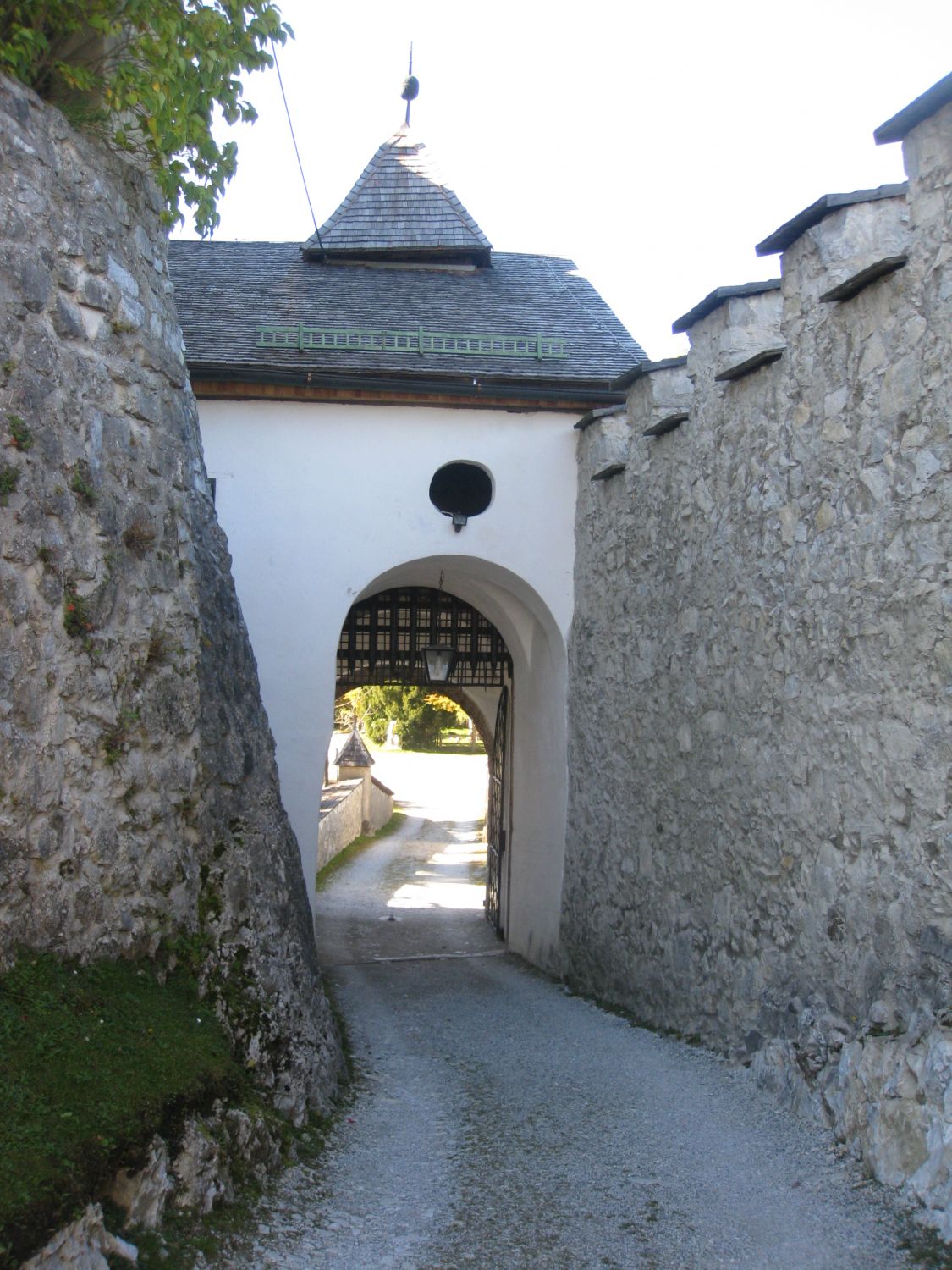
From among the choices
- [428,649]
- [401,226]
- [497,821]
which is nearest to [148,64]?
[428,649]

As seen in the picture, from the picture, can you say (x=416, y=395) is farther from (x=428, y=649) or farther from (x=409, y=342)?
(x=428, y=649)

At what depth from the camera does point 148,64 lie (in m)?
4.89

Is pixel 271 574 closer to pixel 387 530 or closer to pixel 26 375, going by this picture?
pixel 387 530

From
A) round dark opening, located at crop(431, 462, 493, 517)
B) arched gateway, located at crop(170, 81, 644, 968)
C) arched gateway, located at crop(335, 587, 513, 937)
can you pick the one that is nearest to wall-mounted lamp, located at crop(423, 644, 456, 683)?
arched gateway, located at crop(335, 587, 513, 937)

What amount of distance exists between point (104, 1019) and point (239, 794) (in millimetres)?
1459

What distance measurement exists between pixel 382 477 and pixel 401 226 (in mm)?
4182

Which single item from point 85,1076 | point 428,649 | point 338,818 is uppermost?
point 428,649

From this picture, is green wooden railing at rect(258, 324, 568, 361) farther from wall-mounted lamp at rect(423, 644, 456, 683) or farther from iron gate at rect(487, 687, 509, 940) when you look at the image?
iron gate at rect(487, 687, 509, 940)

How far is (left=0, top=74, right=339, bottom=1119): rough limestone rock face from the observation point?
419cm

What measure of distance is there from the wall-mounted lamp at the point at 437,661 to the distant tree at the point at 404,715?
799 inches

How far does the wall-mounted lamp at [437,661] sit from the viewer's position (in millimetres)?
11141

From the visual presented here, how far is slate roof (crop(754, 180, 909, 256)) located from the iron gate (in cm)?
664

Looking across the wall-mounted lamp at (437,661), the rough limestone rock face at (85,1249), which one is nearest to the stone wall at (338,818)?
the wall-mounted lamp at (437,661)

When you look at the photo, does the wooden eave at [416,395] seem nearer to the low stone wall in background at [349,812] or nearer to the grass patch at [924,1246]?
the grass patch at [924,1246]
